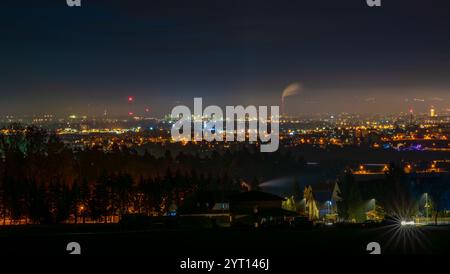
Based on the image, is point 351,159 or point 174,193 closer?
point 174,193

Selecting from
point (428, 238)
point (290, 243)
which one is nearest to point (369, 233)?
point (428, 238)

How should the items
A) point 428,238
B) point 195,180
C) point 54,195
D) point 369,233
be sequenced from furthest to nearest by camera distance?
point 195,180, point 54,195, point 369,233, point 428,238

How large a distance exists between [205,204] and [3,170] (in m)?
20.7

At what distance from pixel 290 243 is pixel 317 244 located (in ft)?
3.23

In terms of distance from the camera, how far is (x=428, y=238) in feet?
89.9

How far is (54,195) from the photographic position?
43.2 meters
